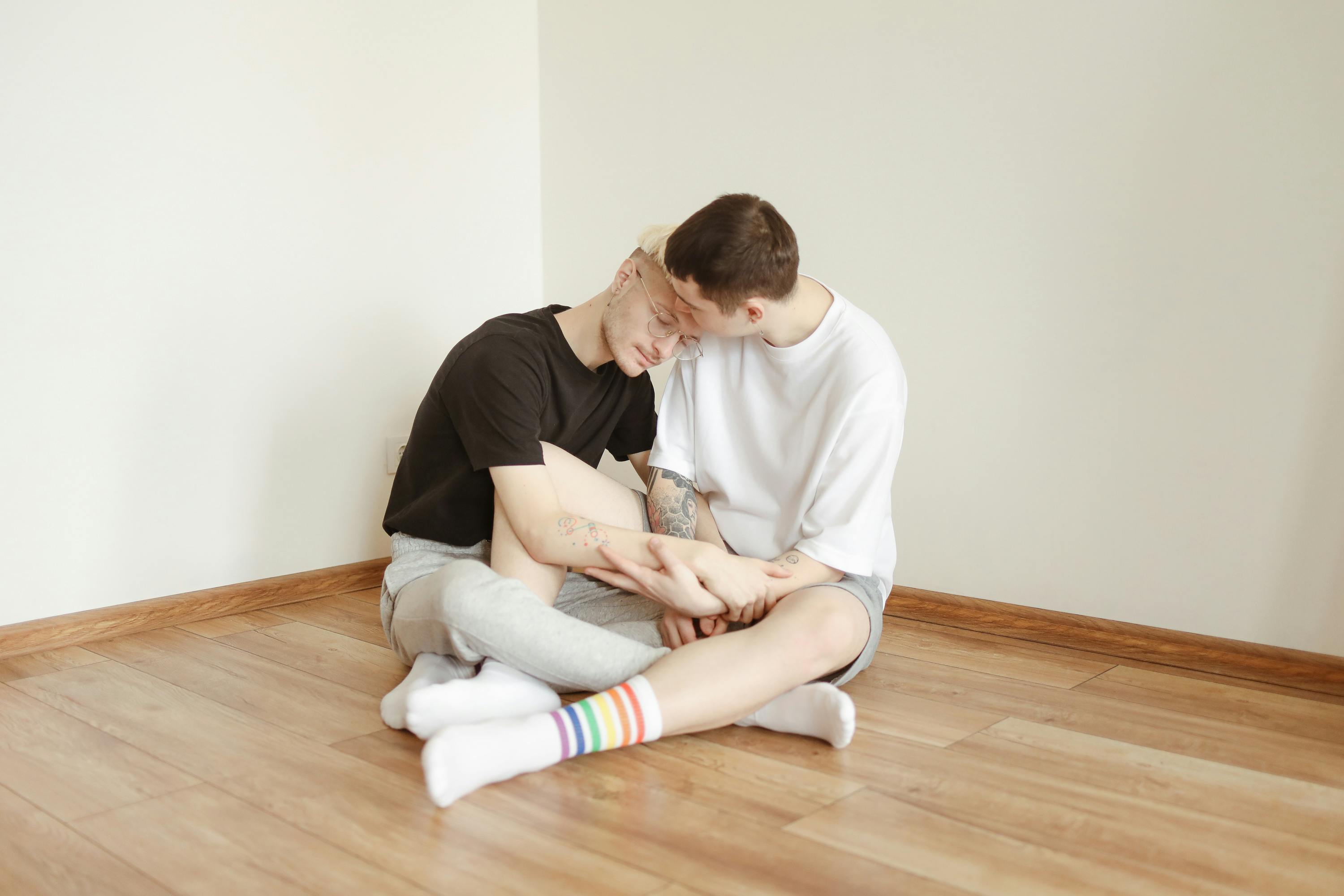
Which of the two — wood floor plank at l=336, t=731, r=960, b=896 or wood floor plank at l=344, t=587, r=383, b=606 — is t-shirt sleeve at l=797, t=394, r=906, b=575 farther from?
wood floor plank at l=344, t=587, r=383, b=606

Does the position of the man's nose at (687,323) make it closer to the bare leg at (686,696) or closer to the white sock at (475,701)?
the bare leg at (686,696)

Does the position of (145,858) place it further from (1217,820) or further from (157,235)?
(157,235)

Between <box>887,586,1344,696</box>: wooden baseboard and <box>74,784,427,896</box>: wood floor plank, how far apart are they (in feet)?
4.59

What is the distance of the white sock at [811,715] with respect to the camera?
52.2 inches

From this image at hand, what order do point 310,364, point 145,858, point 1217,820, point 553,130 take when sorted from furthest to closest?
point 553,130 → point 310,364 → point 1217,820 → point 145,858

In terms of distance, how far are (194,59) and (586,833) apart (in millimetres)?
1685

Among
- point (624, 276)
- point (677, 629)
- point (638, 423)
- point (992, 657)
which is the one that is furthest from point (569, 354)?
point (992, 657)

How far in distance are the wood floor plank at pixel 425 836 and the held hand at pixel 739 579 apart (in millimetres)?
483

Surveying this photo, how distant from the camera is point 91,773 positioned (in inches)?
49.1

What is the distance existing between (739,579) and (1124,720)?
2.04 feet

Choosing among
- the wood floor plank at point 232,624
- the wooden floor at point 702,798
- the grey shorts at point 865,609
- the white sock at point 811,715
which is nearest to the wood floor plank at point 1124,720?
the wooden floor at point 702,798

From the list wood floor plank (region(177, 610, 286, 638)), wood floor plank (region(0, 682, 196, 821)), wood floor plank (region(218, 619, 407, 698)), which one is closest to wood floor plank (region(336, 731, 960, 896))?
wood floor plank (region(0, 682, 196, 821))

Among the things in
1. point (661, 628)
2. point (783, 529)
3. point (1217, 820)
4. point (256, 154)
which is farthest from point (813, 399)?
point (256, 154)

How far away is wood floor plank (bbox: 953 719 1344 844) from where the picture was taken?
3.86ft
